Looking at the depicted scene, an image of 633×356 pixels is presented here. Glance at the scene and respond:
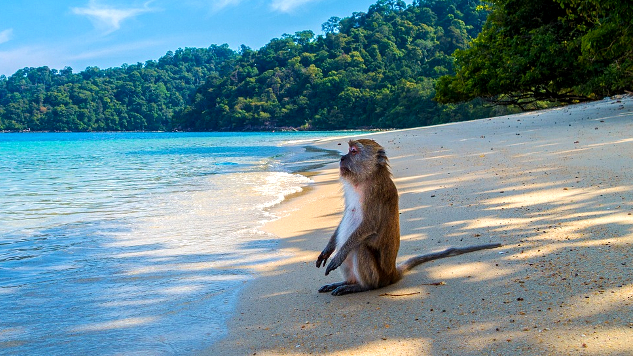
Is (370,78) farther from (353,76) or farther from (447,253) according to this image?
(447,253)

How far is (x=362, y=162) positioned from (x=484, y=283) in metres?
1.18

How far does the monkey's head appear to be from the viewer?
3895 mm

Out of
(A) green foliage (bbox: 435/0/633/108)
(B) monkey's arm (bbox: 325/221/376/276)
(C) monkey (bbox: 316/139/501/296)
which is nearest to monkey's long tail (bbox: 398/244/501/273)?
(C) monkey (bbox: 316/139/501/296)

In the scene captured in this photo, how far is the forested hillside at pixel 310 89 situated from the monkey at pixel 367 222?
181 ft

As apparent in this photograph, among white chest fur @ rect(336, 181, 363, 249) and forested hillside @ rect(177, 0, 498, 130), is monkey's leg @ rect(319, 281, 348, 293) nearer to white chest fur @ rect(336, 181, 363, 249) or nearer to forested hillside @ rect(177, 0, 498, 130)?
white chest fur @ rect(336, 181, 363, 249)

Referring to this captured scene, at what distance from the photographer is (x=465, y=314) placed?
10.5 ft

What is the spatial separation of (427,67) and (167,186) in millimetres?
70560

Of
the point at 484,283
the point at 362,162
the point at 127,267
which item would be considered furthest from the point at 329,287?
the point at 127,267

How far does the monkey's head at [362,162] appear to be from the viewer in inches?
153

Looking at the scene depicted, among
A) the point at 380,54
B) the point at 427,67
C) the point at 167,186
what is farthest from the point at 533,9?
the point at 380,54

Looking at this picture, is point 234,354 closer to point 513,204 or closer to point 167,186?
point 513,204

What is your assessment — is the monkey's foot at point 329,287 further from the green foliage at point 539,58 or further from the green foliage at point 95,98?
the green foliage at point 95,98

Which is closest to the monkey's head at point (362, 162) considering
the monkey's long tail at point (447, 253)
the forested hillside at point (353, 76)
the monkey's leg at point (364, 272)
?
the monkey's leg at point (364, 272)

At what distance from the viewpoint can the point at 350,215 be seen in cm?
396
